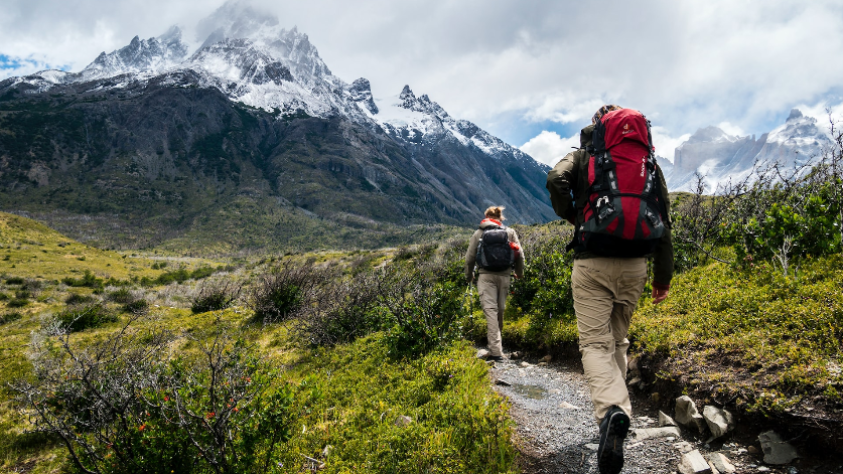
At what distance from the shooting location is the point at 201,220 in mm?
140500

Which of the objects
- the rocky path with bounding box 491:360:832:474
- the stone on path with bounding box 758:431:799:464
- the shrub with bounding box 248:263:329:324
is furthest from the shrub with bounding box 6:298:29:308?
the stone on path with bounding box 758:431:799:464

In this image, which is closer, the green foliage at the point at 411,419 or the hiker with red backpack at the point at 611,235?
the hiker with red backpack at the point at 611,235

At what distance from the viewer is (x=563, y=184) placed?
3.37 metres

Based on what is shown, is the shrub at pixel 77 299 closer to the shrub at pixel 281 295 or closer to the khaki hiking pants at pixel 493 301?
the shrub at pixel 281 295

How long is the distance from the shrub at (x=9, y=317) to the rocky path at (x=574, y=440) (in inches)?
544

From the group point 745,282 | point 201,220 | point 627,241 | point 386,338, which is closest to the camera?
point 627,241

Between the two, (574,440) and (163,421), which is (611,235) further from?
(163,421)

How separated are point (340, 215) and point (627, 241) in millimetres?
182848

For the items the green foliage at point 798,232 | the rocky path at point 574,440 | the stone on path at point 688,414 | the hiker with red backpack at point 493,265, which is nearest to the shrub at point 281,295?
the hiker with red backpack at point 493,265

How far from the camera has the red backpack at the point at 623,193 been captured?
2.97 m

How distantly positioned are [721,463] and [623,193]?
2174 millimetres

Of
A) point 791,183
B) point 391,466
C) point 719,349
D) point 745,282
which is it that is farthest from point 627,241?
point 791,183

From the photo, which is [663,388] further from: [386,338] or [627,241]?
[386,338]

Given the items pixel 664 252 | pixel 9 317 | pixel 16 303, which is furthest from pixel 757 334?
pixel 16 303
